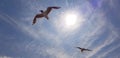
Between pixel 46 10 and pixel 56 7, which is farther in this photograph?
pixel 46 10

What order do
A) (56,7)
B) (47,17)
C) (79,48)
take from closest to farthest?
(56,7)
(47,17)
(79,48)

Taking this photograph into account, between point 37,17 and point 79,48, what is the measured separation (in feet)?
92.9

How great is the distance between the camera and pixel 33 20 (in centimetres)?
4575

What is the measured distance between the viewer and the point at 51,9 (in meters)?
45.6

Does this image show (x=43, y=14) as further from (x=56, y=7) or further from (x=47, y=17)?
(x=56, y=7)

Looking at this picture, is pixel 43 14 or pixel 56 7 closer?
pixel 56 7

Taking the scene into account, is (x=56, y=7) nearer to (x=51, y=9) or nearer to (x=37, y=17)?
(x=51, y=9)

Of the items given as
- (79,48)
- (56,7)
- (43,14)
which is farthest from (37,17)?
(79,48)

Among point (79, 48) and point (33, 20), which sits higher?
point (79, 48)

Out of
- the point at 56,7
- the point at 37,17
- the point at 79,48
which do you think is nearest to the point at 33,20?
the point at 37,17

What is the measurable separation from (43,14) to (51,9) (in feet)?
6.59

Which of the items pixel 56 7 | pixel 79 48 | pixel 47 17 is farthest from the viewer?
pixel 79 48

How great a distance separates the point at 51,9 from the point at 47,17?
177 cm

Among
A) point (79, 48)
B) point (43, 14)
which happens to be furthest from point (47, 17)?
point (79, 48)
